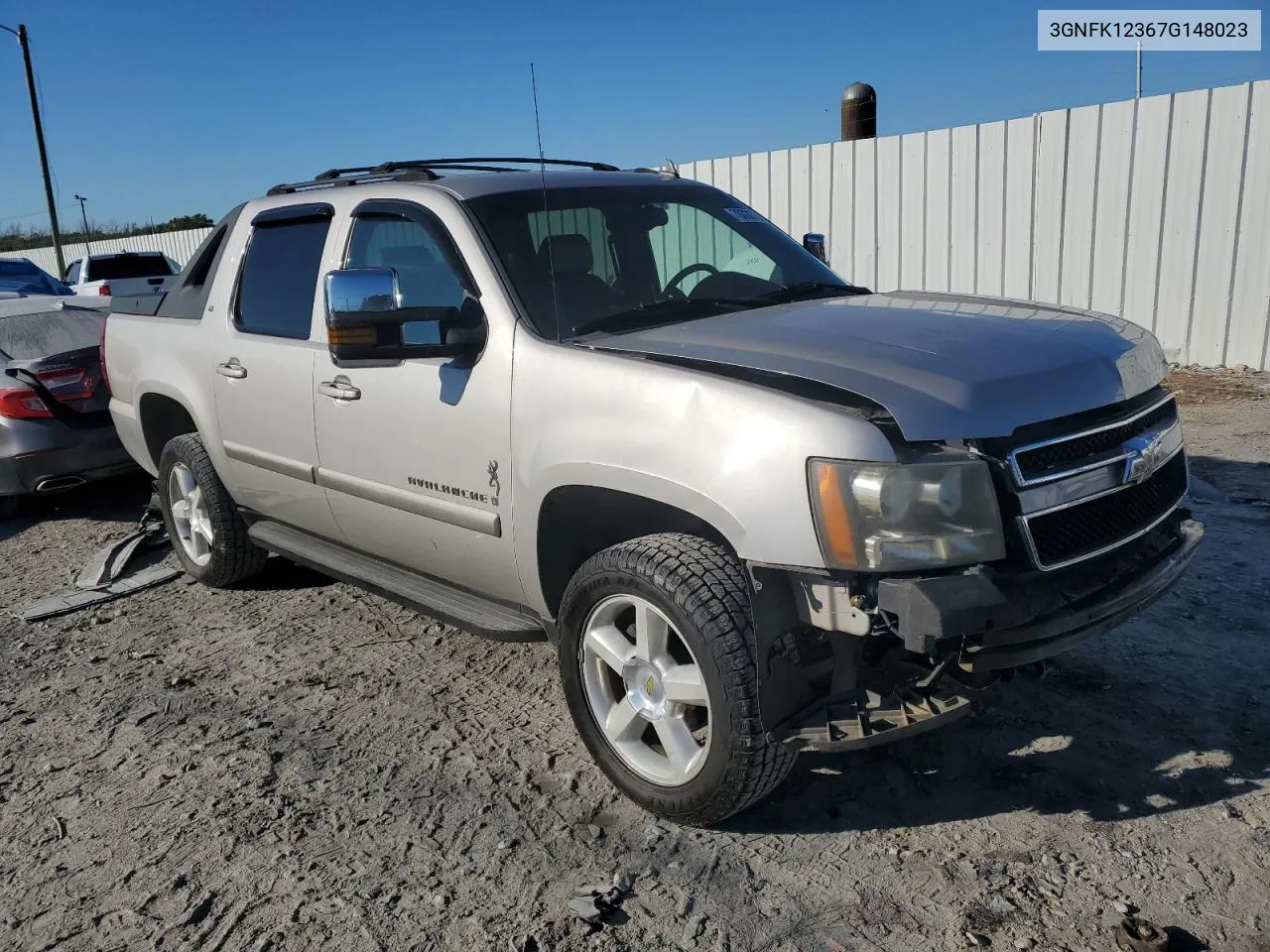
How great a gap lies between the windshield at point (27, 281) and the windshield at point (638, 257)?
32.8 ft

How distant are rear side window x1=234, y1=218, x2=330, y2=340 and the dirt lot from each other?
4.59ft

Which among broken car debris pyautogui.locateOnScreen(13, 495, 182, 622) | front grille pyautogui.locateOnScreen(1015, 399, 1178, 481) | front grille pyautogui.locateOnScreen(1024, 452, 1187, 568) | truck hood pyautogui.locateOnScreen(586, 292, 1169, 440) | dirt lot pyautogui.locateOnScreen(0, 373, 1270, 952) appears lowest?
broken car debris pyautogui.locateOnScreen(13, 495, 182, 622)

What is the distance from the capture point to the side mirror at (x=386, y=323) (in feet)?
10.1

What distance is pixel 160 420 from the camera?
5348 millimetres

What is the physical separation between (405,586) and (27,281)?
1139 cm

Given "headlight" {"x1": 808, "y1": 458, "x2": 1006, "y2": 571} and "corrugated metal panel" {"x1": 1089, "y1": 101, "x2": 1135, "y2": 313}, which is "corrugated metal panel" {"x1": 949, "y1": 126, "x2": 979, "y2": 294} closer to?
"corrugated metal panel" {"x1": 1089, "y1": 101, "x2": 1135, "y2": 313}

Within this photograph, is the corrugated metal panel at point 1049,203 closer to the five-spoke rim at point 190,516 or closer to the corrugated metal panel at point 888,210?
the corrugated metal panel at point 888,210

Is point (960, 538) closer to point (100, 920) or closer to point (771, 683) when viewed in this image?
point (771, 683)

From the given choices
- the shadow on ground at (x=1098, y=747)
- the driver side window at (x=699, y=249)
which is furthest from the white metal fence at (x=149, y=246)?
the shadow on ground at (x=1098, y=747)

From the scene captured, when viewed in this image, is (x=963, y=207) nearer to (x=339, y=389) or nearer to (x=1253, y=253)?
(x=1253, y=253)

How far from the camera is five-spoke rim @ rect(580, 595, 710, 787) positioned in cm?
279

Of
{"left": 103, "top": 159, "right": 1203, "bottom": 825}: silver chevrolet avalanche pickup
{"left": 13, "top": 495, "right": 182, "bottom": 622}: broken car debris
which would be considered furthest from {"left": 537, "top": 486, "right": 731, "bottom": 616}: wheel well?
{"left": 13, "top": 495, "right": 182, "bottom": 622}: broken car debris

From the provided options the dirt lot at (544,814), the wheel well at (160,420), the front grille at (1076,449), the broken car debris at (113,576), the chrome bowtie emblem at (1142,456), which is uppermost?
the front grille at (1076,449)

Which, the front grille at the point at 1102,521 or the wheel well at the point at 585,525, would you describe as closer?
the front grille at the point at 1102,521
